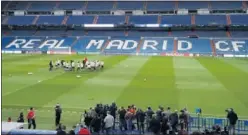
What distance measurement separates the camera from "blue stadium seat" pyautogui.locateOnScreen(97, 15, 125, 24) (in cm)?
7162

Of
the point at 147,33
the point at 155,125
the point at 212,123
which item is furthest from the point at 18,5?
the point at 155,125

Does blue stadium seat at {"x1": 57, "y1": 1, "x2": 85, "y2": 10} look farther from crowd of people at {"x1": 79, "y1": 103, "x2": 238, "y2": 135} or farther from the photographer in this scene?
the photographer

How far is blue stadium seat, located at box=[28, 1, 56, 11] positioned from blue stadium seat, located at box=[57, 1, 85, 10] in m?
1.91

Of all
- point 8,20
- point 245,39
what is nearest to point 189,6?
point 245,39

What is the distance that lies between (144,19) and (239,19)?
62.6ft

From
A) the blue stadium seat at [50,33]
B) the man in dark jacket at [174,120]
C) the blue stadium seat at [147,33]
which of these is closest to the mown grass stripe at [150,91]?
the man in dark jacket at [174,120]

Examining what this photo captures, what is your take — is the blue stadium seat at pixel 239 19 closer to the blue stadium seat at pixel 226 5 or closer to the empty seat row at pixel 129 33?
the empty seat row at pixel 129 33

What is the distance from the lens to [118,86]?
89.1 feet

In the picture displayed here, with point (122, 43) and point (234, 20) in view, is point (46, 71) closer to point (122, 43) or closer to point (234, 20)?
point (122, 43)

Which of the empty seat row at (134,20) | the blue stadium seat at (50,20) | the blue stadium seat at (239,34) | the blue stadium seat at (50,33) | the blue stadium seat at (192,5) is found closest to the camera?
the blue stadium seat at (239,34)

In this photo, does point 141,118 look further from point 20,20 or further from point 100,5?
point 20,20

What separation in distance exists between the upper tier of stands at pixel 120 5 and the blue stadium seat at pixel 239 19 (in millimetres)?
3685

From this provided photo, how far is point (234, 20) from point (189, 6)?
10934 mm

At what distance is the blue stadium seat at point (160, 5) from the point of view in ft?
244
